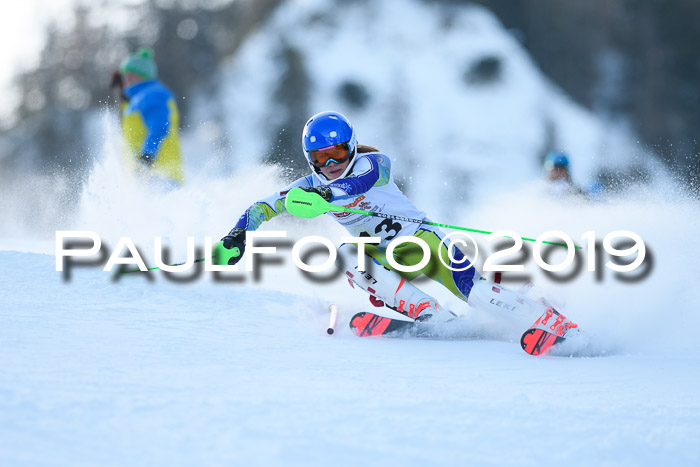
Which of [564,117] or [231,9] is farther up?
[231,9]

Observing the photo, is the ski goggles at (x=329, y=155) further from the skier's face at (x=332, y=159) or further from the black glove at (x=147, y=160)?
the black glove at (x=147, y=160)

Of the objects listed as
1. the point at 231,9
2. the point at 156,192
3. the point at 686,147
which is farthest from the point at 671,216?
the point at 231,9

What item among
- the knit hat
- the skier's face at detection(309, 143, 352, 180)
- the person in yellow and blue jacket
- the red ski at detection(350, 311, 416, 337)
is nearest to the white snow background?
the red ski at detection(350, 311, 416, 337)

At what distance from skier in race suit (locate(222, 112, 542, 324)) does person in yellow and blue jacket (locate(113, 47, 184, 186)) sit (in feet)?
10.0

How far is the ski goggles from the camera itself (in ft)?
13.1

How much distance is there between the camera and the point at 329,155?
4012mm

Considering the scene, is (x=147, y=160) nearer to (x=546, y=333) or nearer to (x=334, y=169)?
(x=334, y=169)

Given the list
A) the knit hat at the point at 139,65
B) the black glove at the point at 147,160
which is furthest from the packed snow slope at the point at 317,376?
the knit hat at the point at 139,65

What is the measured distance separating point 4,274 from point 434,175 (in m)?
19.1

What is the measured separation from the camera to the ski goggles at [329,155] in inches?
157

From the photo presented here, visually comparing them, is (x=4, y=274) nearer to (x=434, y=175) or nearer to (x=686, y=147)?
(x=434, y=175)

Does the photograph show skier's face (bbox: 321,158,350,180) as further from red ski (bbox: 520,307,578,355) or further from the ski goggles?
red ski (bbox: 520,307,578,355)

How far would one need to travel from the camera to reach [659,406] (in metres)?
2.61

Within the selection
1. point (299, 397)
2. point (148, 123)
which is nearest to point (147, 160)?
point (148, 123)
